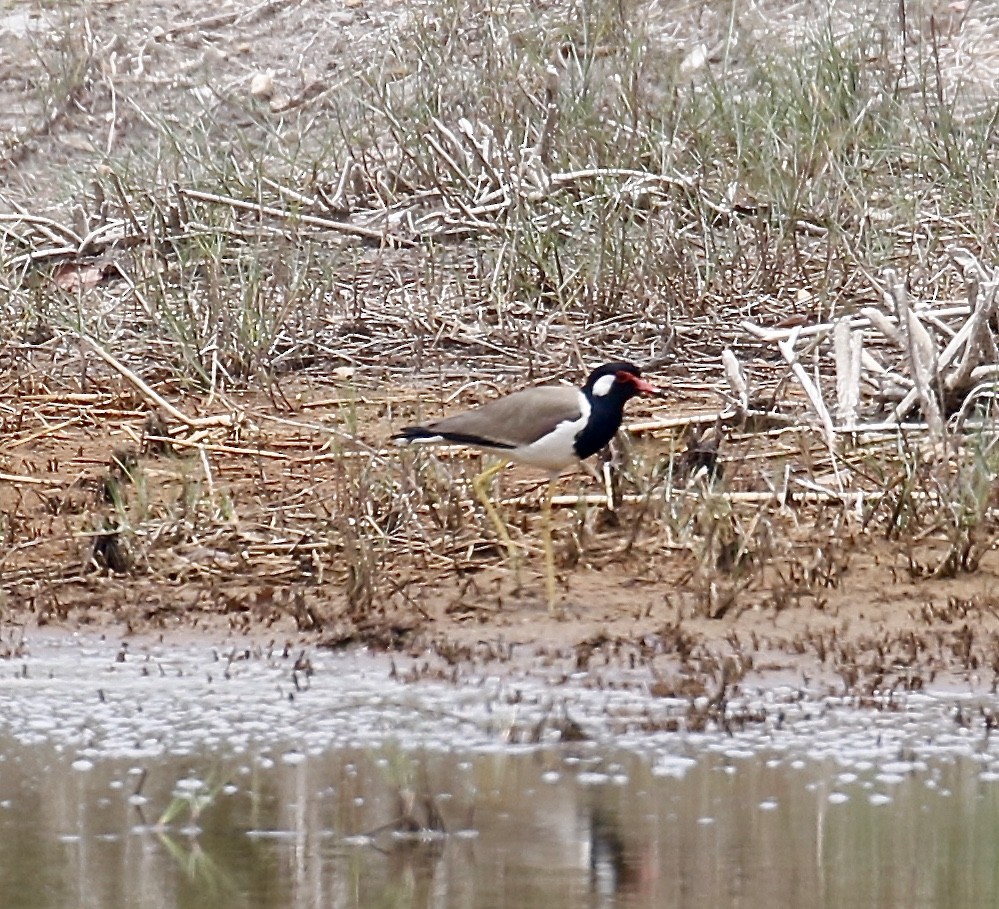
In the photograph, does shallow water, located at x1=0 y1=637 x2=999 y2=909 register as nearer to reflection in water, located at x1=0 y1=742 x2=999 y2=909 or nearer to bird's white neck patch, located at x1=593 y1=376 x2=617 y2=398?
reflection in water, located at x1=0 y1=742 x2=999 y2=909

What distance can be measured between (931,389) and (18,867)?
3613mm

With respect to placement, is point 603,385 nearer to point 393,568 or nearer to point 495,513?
point 495,513

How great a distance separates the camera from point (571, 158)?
9.40 metres

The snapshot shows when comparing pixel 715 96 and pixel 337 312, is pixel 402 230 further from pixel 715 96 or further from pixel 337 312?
pixel 715 96

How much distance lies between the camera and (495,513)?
6508 mm

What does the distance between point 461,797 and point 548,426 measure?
1.83 metres

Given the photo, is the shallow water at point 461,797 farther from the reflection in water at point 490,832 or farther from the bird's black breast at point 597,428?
Answer: the bird's black breast at point 597,428

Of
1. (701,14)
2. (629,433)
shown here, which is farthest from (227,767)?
(701,14)

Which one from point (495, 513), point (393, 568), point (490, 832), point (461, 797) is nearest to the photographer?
point (490, 832)

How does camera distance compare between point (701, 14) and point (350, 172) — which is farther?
point (701, 14)

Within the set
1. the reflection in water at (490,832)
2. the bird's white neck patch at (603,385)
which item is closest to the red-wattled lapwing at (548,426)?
the bird's white neck patch at (603,385)

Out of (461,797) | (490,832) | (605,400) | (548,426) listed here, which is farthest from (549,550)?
(490,832)

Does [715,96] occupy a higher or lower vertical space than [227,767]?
higher

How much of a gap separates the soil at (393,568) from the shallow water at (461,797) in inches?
12.2
